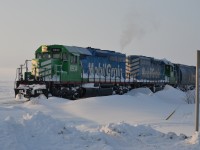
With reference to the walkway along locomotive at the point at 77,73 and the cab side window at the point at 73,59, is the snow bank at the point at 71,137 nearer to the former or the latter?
the walkway along locomotive at the point at 77,73

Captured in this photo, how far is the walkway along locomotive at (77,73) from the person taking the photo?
21.0 metres

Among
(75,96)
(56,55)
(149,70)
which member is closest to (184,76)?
(149,70)

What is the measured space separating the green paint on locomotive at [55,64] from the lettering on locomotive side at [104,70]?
2.42 meters

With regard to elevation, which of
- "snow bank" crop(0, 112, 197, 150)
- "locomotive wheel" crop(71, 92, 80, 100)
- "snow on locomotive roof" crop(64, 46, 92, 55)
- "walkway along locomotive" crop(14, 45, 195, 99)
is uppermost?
"snow on locomotive roof" crop(64, 46, 92, 55)

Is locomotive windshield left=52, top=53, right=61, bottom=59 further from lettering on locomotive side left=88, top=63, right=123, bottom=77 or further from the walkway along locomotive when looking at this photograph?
lettering on locomotive side left=88, top=63, right=123, bottom=77

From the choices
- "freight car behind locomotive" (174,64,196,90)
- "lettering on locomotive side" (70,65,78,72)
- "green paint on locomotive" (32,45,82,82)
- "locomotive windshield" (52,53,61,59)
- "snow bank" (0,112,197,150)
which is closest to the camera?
"snow bank" (0,112,197,150)

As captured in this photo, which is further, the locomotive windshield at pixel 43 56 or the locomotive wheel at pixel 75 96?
the locomotive wheel at pixel 75 96

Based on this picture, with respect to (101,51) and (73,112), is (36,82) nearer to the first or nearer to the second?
(73,112)

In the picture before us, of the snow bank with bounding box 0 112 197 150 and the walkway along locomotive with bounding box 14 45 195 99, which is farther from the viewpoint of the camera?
the walkway along locomotive with bounding box 14 45 195 99

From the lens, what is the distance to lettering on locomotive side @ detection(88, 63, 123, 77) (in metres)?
25.0

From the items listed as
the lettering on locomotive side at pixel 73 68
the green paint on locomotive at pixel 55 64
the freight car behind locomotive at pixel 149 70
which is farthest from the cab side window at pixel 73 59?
the freight car behind locomotive at pixel 149 70

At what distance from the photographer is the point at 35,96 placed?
20375 mm

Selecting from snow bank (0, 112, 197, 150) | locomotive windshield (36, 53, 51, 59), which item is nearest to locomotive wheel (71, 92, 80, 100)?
locomotive windshield (36, 53, 51, 59)

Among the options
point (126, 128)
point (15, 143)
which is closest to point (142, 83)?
point (126, 128)
